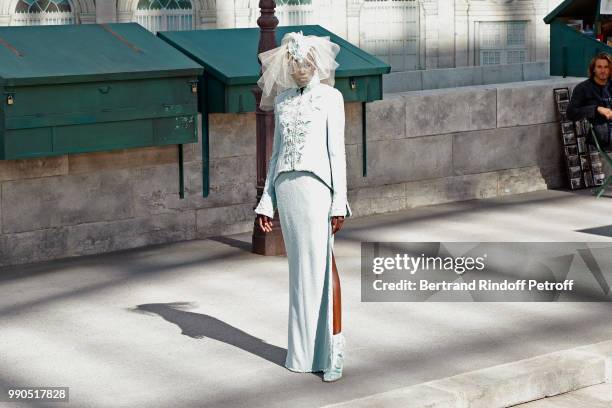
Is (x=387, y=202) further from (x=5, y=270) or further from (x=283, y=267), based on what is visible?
(x=5, y=270)

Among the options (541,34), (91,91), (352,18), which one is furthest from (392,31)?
(91,91)

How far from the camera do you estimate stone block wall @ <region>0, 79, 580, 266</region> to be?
39.8 feet

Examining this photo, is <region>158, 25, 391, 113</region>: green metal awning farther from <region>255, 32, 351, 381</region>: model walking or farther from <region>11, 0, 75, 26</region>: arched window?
<region>11, 0, 75, 26</region>: arched window

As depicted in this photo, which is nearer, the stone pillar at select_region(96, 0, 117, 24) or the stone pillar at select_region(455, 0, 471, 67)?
the stone pillar at select_region(96, 0, 117, 24)

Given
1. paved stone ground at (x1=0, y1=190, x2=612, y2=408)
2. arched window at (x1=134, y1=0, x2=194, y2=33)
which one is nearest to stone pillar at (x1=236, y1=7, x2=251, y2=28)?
arched window at (x1=134, y1=0, x2=194, y2=33)

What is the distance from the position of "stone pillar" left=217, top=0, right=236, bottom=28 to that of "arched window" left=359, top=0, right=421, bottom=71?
3152 millimetres

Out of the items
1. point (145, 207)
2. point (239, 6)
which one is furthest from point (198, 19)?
point (145, 207)

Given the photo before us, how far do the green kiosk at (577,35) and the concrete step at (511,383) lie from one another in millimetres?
8344

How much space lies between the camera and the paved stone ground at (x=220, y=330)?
8.51m

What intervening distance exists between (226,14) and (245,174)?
46.2ft

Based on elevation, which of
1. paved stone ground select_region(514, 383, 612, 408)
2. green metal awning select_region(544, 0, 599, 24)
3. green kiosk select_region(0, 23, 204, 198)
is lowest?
paved stone ground select_region(514, 383, 612, 408)

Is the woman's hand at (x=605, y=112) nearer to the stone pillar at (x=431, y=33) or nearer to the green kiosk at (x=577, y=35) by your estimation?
the green kiosk at (x=577, y=35)

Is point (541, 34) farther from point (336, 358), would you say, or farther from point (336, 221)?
point (336, 358)

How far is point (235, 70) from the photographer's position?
41.9 feet
